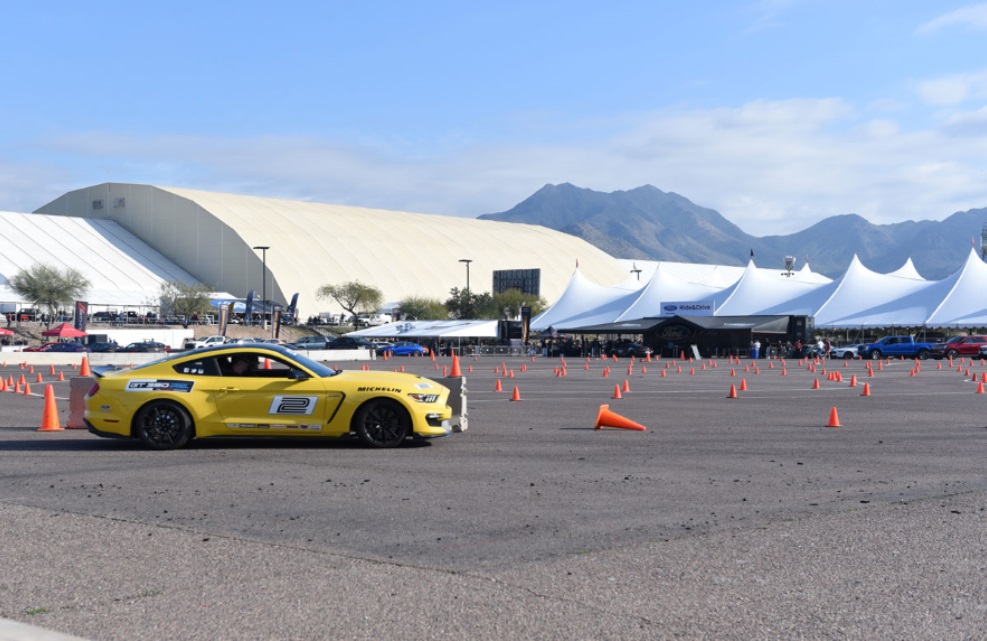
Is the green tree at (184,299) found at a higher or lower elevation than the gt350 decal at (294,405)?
higher

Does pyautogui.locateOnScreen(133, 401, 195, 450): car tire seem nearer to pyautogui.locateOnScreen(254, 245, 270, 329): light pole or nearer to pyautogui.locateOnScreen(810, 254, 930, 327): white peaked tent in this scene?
pyautogui.locateOnScreen(810, 254, 930, 327): white peaked tent

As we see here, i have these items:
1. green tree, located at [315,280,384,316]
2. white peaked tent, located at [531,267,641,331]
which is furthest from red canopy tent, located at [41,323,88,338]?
green tree, located at [315,280,384,316]

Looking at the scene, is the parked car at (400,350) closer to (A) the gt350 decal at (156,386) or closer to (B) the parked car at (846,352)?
(B) the parked car at (846,352)

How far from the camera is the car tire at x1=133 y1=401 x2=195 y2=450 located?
43.9 ft

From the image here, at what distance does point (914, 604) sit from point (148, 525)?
5578 mm

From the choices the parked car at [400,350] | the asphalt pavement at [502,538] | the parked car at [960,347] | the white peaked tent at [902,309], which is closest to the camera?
the asphalt pavement at [502,538]

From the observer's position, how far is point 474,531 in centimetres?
792

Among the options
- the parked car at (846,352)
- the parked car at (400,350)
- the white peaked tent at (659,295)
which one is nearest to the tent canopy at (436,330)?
the parked car at (400,350)

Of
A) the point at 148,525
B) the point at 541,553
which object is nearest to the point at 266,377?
the point at 148,525

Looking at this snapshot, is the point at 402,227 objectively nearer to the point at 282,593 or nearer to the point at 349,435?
the point at 349,435

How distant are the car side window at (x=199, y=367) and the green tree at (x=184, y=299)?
8001 cm

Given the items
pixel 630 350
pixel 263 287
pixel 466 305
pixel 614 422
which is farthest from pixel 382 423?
pixel 466 305

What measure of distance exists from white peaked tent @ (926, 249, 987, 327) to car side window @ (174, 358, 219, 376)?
59504 millimetres

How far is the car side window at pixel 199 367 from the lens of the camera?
13555mm
